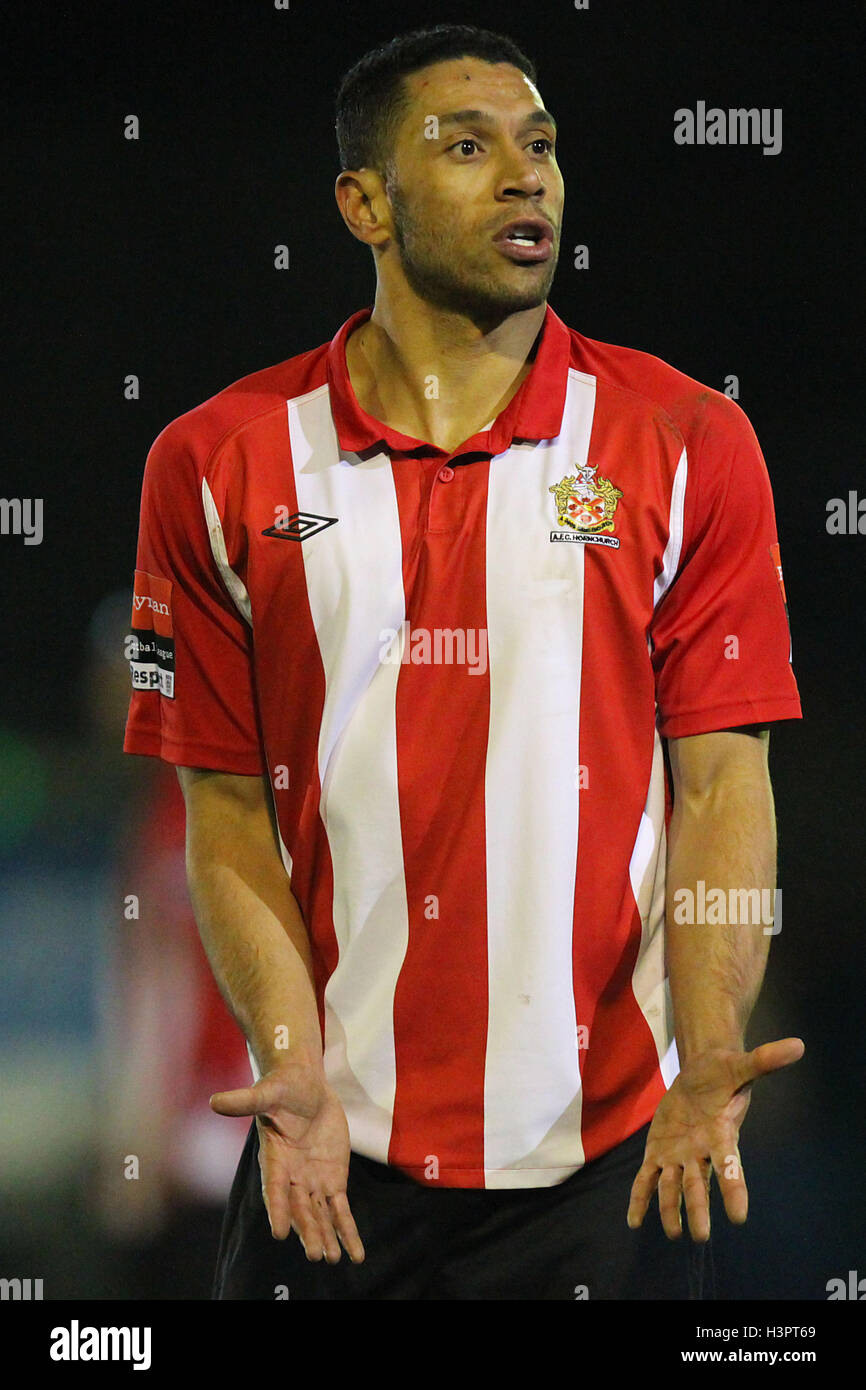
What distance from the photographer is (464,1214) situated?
5.51 feet

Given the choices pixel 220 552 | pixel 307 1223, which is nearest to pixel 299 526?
pixel 220 552

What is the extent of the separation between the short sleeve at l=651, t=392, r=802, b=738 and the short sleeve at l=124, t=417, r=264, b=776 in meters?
0.49

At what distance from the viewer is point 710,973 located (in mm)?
1641

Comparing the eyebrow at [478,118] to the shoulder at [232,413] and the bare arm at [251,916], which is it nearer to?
the shoulder at [232,413]

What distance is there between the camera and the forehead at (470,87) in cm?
174

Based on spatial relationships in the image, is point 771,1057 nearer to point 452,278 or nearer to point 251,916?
point 251,916

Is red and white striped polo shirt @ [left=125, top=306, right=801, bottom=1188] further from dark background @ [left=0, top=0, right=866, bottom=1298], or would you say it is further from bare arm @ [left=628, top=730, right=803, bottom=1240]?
dark background @ [left=0, top=0, right=866, bottom=1298]

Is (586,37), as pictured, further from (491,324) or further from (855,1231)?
(855,1231)

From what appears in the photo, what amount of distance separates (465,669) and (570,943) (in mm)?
320

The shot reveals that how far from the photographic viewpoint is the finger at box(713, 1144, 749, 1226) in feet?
4.90

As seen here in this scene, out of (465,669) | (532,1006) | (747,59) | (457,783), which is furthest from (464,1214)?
(747,59)

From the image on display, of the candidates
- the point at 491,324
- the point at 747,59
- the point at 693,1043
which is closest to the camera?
the point at 693,1043

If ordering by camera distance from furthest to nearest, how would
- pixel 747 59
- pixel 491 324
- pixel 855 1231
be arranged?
pixel 855 1231 < pixel 747 59 < pixel 491 324

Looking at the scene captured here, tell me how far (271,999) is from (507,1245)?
37 cm
